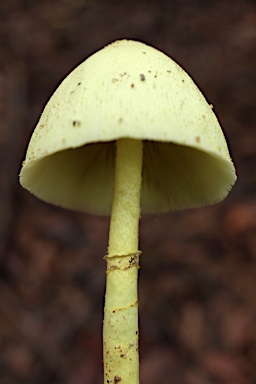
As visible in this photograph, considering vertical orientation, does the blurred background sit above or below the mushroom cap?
above

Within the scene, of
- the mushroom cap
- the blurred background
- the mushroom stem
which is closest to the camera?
the mushroom cap

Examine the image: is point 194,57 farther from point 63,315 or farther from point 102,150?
point 102,150

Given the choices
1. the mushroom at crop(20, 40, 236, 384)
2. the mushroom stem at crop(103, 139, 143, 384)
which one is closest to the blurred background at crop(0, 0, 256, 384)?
the mushroom at crop(20, 40, 236, 384)

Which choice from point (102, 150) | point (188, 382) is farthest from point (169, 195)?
point (188, 382)

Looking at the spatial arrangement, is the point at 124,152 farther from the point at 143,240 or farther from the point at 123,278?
the point at 143,240

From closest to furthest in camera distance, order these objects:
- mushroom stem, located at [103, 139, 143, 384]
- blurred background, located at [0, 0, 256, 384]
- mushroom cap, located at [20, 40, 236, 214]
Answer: mushroom cap, located at [20, 40, 236, 214] < mushroom stem, located at [103, 139, 143, 384] < blurred background, located at [0, 0, 256, 384]

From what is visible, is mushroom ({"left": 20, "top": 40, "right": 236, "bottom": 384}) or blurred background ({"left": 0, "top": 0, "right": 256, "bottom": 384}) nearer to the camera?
mushroom ({"left": 20, "top": 40, "right": 236, "bottom": 384})

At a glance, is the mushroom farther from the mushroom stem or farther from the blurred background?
the blurred background
